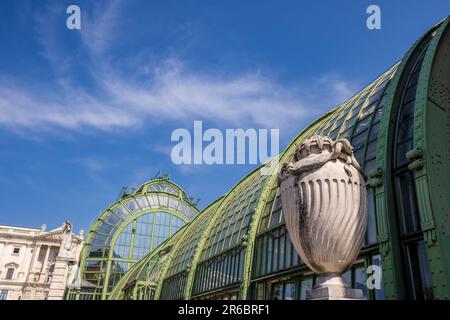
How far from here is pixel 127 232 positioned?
44.9 meters

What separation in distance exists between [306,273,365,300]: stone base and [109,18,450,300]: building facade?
342 cm

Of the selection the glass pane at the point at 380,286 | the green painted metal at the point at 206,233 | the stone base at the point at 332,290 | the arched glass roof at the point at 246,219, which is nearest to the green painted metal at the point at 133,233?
the arched glass roof at the point at 246,219

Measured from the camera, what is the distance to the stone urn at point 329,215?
556cm

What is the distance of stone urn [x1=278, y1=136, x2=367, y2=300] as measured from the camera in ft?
18.2

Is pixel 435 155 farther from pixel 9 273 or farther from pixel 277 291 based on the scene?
pixel 9 273

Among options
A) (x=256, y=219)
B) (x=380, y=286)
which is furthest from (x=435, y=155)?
(x=256, y=219)

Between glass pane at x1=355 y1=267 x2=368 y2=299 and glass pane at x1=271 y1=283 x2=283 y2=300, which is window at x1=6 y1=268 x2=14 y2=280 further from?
glass pane at x1=355 y1=267 x2=368 y2=299

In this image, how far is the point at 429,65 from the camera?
10.5 m

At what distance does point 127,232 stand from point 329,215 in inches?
1659

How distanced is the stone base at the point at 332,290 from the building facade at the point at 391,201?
11.2ft

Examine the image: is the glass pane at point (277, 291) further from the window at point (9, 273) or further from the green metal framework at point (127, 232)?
the window at point (9, 273)
